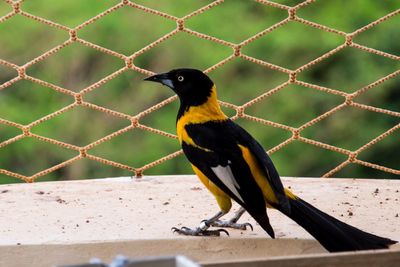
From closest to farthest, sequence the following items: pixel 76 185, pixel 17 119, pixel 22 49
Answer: pixel 76 185
pixel 17 119
pixel 22 49

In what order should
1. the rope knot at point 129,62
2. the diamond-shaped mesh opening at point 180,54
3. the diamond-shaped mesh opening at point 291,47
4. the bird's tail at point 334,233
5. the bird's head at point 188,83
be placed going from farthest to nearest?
1. the diamond-shaped mesh opening at point 291,47
2. the diamond-shaped mesh opening at point 180,54
3. the rope knot at point 129,62
4. the bird's head at point 188,83
5. the bird's tail at point 334,233

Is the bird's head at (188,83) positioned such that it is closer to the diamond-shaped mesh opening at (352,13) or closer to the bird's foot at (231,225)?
the bird's foot at (231,225)

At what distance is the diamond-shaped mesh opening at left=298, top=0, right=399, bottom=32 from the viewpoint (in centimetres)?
614

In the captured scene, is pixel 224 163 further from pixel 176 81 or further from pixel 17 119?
pixel 17 119

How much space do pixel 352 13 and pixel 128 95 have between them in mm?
1394

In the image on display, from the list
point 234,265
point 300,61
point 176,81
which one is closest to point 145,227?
point 176,81

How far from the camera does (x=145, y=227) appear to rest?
7.36 feet

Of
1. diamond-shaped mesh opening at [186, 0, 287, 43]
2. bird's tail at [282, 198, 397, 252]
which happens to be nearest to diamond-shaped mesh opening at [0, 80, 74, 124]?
diamond-shaped mesh opening at [186, 0, 287, 43]

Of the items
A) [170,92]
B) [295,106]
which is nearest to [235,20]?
[295,106]

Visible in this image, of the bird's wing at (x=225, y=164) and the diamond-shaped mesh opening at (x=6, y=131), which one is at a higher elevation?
the diamond-shaped mesh opening at (x=6, y=131)

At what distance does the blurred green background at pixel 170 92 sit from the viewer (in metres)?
5.70

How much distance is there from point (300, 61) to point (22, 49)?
1554 mm

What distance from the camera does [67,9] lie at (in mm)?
5949

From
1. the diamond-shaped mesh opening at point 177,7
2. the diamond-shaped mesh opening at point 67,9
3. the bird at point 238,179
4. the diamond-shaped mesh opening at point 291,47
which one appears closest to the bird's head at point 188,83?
the bird at point 238,179
